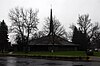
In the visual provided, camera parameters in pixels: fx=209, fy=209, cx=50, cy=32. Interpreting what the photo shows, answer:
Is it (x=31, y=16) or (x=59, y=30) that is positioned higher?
(x=31, y=16)

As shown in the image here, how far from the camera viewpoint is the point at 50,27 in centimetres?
6712

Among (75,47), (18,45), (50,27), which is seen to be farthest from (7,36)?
(75,47)

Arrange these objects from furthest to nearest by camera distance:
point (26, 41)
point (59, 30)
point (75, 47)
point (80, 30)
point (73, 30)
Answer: point (73, 30) < point (80, 30) < point (75, 47) < point (26, 41) < point (59, 30)

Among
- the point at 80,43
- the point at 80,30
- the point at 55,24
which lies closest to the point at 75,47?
the point at 80,43

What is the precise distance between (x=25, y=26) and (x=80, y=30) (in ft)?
84.0

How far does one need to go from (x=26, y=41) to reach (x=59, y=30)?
13.4 meters

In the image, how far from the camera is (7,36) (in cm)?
7569

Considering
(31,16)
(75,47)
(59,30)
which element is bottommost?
(75,47)

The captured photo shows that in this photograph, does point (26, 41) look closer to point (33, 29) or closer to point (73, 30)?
point (33, 29)

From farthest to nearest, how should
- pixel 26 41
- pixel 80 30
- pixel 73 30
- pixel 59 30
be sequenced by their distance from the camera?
pixel 73 30
pixel 80 30
pixel 26 41
pixel 59 30

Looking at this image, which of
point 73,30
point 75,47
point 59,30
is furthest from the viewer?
point 73,30

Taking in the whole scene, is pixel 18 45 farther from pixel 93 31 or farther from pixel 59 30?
pixel 93 31

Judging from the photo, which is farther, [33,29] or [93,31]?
[93,31]

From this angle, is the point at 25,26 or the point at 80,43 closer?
the point at 25,26
